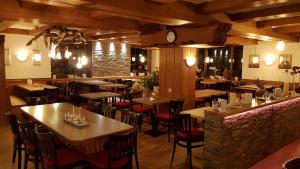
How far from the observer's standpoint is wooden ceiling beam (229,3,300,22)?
459 centimetres

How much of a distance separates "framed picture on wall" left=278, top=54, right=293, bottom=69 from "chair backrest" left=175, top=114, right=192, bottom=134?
7.65 m

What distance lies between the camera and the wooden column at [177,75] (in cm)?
631

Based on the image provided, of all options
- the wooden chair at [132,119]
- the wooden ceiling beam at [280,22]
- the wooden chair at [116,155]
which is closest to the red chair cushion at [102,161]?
the wooden chair at [116,155]

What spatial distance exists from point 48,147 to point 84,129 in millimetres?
594

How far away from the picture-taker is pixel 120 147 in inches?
122

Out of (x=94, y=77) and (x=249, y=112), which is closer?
(x=249, y=112)

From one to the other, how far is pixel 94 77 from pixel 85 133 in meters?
8.41

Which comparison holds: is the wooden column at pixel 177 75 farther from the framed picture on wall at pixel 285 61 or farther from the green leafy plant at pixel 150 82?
the framed picture on wall at pixel 285 61

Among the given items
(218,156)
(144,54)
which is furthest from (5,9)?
(144,54)

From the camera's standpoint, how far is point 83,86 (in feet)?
33.1

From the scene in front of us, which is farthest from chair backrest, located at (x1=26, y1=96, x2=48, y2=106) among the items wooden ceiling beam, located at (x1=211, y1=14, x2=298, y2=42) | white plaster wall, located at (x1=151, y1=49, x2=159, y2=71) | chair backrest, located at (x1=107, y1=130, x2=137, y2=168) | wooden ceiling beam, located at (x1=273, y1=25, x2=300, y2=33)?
white plaster wall, located at (x1=151, y1=49, x2=159, y2=71)

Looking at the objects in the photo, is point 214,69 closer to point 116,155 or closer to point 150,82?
point 150,82

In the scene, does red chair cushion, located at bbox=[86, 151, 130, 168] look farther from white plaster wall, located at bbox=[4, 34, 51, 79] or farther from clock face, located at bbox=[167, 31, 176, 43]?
white plaster wall, located at bbox=[4, 34, 51, 79]

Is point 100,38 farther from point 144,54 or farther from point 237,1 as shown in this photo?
point 237,1
